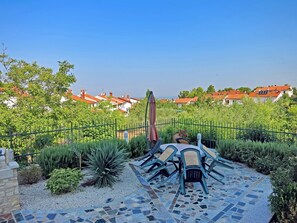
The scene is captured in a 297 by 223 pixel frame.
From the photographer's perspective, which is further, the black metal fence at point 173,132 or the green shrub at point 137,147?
the green shrub at point 137,147

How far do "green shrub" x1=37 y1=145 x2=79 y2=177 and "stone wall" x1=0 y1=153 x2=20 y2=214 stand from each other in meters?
1.74

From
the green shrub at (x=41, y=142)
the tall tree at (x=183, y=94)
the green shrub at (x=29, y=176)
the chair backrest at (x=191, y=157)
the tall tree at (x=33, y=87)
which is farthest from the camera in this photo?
the tall tree at (x=183, y=94)

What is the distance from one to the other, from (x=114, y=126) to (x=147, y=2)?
6.66 metres

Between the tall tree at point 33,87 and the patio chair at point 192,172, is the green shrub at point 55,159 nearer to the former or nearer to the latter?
the patio chair at point 192,172

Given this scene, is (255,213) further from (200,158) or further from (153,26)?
(153,26)

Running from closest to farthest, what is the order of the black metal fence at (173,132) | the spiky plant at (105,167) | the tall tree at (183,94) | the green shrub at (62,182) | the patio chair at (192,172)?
the green shrub at (62,182) < the patio chair at (192,172) < the spiky plant at (105,167) < the black metal fence at (173,132) < the tall tree at (183,94)

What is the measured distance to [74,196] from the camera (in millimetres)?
4086

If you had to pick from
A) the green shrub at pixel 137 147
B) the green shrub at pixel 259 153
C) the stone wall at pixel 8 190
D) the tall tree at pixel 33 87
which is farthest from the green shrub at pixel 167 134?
the tall tree at pixel 33 87

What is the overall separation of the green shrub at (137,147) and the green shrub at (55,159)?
206 centimetres

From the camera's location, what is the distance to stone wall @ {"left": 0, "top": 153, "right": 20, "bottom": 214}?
11.1ft

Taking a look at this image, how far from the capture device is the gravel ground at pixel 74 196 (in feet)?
12.2

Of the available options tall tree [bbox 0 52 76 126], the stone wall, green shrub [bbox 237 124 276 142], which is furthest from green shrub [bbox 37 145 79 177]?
tall tree [bbox 0 52 76 126]

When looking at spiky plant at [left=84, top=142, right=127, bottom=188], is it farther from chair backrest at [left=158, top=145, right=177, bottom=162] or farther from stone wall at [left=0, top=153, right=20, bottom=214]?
stone wall at [left=0, top=153, right=20, bottom=214]

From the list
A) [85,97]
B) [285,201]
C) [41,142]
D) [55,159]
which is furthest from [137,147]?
[85,97]
